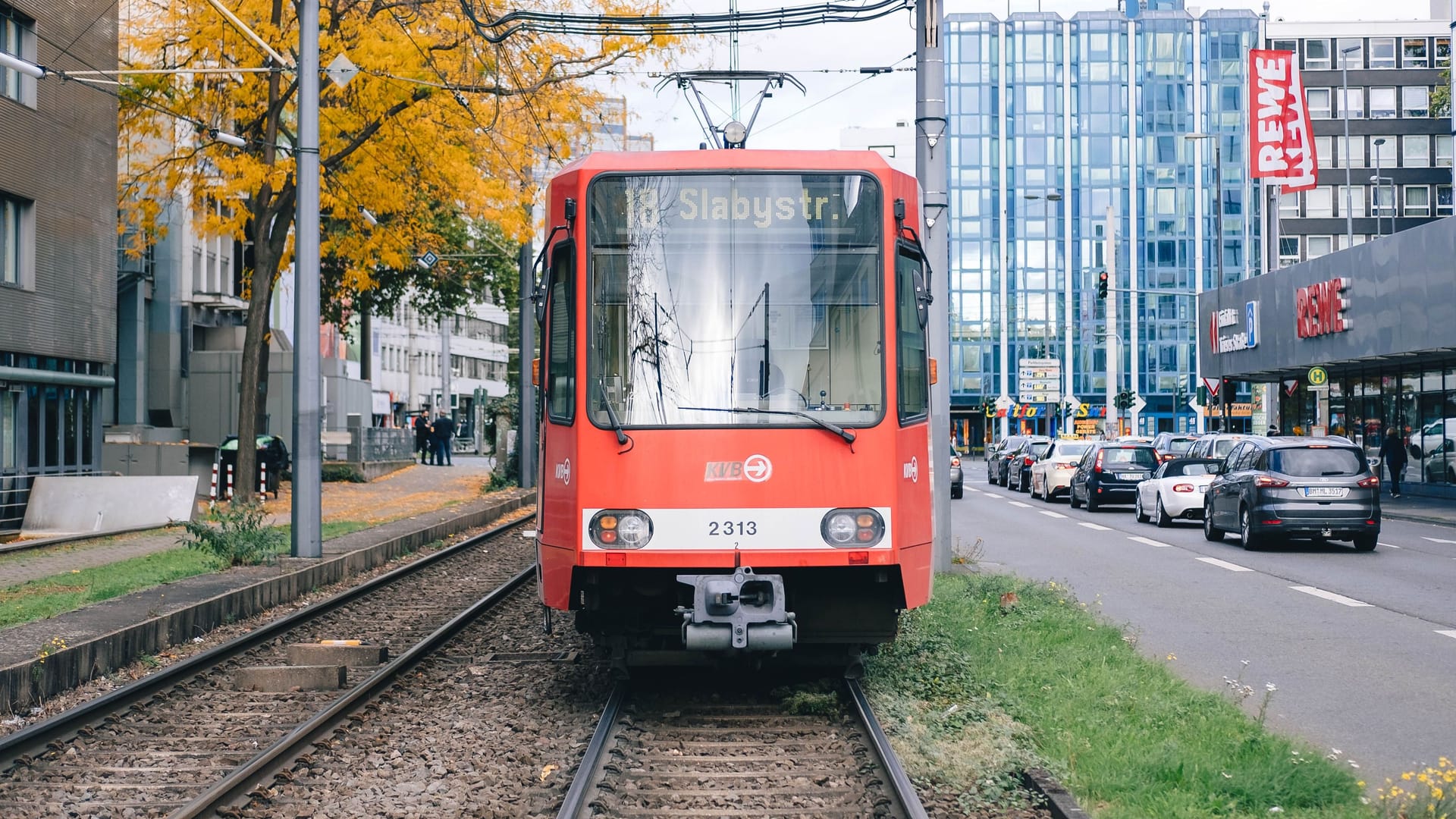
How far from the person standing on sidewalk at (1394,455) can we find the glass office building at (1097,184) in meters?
54.4

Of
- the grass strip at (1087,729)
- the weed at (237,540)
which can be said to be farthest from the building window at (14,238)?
the grass strip at (1087,729)

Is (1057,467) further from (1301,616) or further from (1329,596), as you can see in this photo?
(1301,616)

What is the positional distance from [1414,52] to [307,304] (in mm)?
73753

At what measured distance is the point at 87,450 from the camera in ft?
93.0

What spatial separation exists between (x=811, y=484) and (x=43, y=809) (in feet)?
13.3

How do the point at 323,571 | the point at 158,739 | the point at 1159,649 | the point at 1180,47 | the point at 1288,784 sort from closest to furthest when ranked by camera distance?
the point at 1288,784 → the point at 158,739 → the point at 1159,649 → the point at 323,571 → the point at 1180,47

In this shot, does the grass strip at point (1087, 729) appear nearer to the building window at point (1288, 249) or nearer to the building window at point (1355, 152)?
the building window at point (1355, 152)

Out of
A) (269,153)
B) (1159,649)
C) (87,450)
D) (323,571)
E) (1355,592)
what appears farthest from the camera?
(87,450)

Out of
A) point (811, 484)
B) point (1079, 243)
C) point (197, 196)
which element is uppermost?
point (1079, 243)

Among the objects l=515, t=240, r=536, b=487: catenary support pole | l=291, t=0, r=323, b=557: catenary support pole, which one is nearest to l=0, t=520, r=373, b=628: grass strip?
l=291, t=0, r=323, b=557: catenary support pole

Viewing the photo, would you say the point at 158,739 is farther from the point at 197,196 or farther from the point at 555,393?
the point at 197,196

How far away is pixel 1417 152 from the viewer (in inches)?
3046

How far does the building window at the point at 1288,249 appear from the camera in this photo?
261ft

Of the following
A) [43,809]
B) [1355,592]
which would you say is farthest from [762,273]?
[1355,592]
